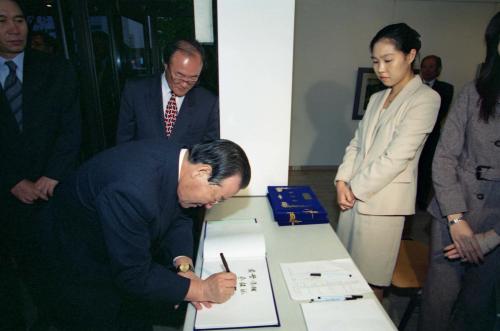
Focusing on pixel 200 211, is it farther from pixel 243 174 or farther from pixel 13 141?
pixel 243 174

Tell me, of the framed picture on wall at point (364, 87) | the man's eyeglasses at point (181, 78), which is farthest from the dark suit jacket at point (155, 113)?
the framed picture on wall at point (364, 87)

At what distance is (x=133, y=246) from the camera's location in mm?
906

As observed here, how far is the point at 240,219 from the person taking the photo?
1.47 metres

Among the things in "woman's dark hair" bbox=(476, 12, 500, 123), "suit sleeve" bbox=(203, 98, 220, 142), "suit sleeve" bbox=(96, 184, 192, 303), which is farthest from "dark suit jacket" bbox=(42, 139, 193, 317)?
"woman's dark hair" bbox=(476, 12, 500, 123)

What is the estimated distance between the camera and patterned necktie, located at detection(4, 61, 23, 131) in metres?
1.62

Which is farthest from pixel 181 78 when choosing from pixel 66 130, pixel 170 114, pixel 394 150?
pixel 394 150

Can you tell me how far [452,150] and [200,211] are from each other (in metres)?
1.60

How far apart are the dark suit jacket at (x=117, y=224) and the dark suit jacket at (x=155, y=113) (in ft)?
2.44

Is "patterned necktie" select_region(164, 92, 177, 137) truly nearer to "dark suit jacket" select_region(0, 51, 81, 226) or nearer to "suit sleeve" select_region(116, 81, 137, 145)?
"suit sleeve" select_region(116, 81, 137, 145)

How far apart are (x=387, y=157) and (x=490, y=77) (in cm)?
47

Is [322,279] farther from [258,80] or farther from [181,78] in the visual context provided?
[181,78]

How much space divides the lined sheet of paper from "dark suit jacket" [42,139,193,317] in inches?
14.3

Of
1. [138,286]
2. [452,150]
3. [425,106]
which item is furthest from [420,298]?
[138,286]

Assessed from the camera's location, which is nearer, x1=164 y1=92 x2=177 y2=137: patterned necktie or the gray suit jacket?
the gray suit jacket
